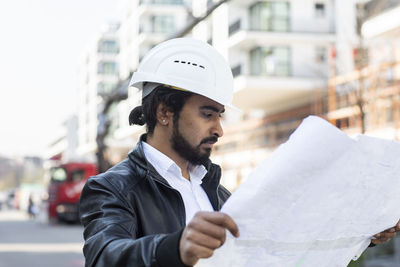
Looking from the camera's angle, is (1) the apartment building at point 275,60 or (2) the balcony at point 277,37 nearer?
(1) the apartment building at point 275,60

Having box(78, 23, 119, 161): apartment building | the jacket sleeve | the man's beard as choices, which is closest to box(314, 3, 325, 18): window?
the man's beard

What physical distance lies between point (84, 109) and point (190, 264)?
275ft

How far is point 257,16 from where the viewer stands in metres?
31.1

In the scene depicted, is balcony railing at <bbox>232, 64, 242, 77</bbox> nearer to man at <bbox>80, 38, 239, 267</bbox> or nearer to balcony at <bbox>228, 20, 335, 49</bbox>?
balcony at <bbox>228, 20, 335, 49</bbox>

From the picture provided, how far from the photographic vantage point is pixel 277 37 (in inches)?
1186

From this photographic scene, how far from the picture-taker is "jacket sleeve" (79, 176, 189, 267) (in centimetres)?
134

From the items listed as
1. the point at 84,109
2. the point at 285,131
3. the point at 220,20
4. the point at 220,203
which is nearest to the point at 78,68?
the point at 84,109

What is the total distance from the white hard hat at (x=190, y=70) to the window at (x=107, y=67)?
7542 centimetres

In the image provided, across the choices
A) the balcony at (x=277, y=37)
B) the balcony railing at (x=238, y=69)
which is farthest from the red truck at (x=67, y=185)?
the balcony at (x=277, y=37)

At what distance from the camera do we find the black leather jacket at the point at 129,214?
143 cm

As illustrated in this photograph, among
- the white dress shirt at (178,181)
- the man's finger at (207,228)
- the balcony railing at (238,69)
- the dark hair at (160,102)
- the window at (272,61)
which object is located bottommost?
the balcony railing at (238,69)

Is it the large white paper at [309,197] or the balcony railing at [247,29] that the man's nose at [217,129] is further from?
the balcony railing at [247,29]

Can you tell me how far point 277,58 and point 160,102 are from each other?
1124 inches

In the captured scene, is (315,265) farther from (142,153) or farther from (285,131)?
(285,131)
